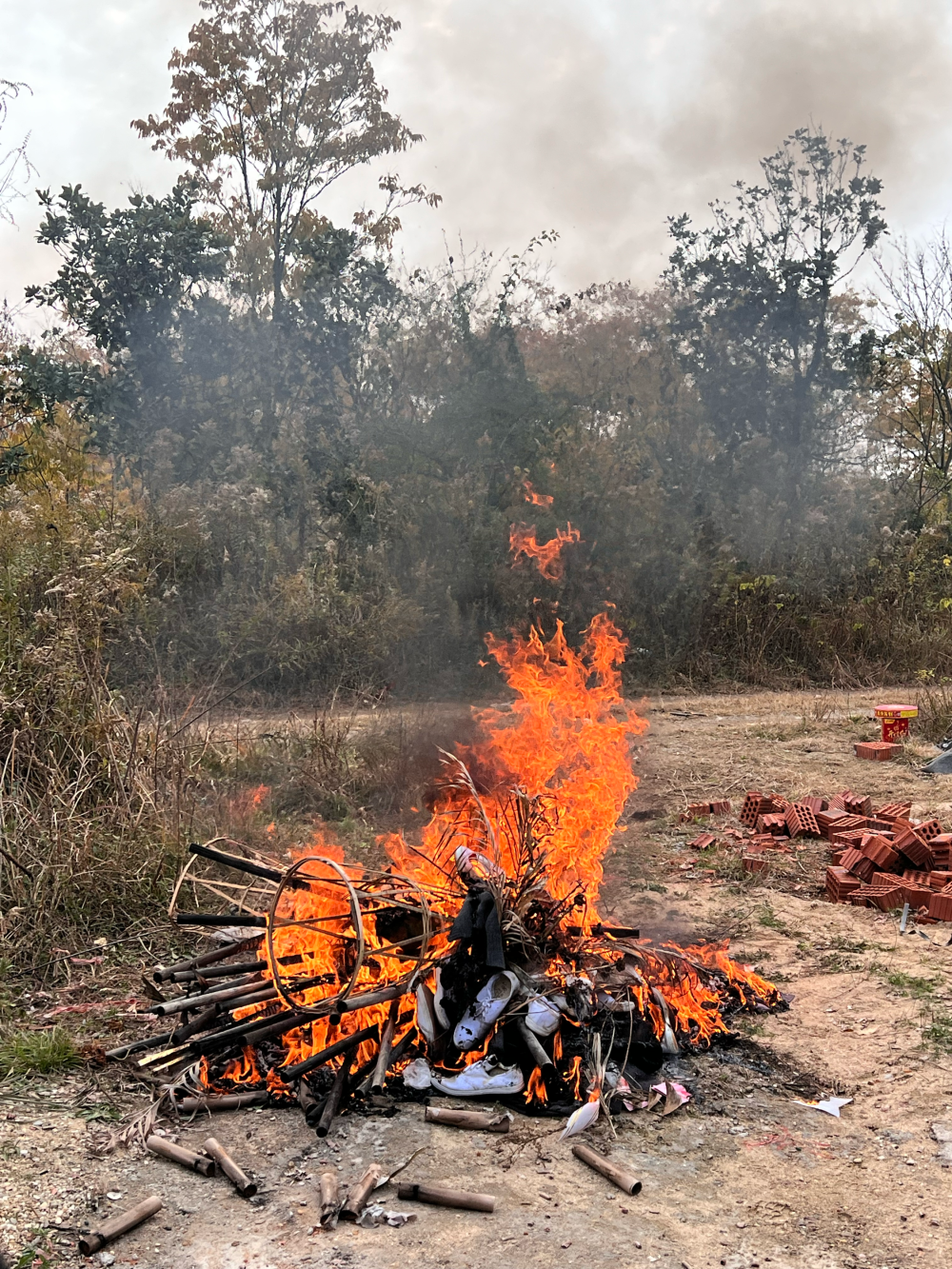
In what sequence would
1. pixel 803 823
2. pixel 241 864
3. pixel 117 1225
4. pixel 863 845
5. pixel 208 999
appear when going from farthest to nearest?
1. pixel 803 823
2. pixel 863 845
3. pixel 241 864
4. pixel 208 999
5. pixel 117 1225

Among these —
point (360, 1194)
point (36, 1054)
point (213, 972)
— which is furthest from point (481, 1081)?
point (36, 1054)

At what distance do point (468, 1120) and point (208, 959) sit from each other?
1.44m

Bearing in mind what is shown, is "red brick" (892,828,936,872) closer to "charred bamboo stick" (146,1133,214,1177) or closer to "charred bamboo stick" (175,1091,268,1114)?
"charred bamboo stick" (175,1091,268,1114)

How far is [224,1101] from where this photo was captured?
12.1 ft

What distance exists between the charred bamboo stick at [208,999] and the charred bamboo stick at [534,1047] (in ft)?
3.35

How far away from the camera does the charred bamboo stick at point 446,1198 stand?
3.10 m

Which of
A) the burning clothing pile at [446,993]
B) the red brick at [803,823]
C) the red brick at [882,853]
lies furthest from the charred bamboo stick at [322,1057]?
the red brick at [803,823]

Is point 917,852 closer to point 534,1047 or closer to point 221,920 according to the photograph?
point 534,1047

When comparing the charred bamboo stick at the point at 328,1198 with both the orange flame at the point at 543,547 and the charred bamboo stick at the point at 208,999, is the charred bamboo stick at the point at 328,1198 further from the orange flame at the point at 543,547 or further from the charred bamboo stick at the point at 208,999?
the orange flame at the point at 543,547

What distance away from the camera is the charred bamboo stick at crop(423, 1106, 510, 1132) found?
360 cm

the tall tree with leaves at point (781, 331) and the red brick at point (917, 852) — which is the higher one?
the tall tree with leaves at point (781, 331)

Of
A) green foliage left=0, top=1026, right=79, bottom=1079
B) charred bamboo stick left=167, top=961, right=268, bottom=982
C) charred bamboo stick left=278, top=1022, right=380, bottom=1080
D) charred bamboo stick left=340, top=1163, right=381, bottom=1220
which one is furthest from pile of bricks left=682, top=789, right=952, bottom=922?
green foliage left=0, top=1026, right=79, bottom=1079

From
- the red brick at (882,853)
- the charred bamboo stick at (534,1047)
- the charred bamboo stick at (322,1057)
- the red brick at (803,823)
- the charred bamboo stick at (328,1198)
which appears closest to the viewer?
the charred bamboo stick at (328,1198)

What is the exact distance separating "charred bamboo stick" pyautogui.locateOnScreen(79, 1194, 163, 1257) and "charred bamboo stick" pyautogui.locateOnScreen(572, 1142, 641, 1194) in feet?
4.45
